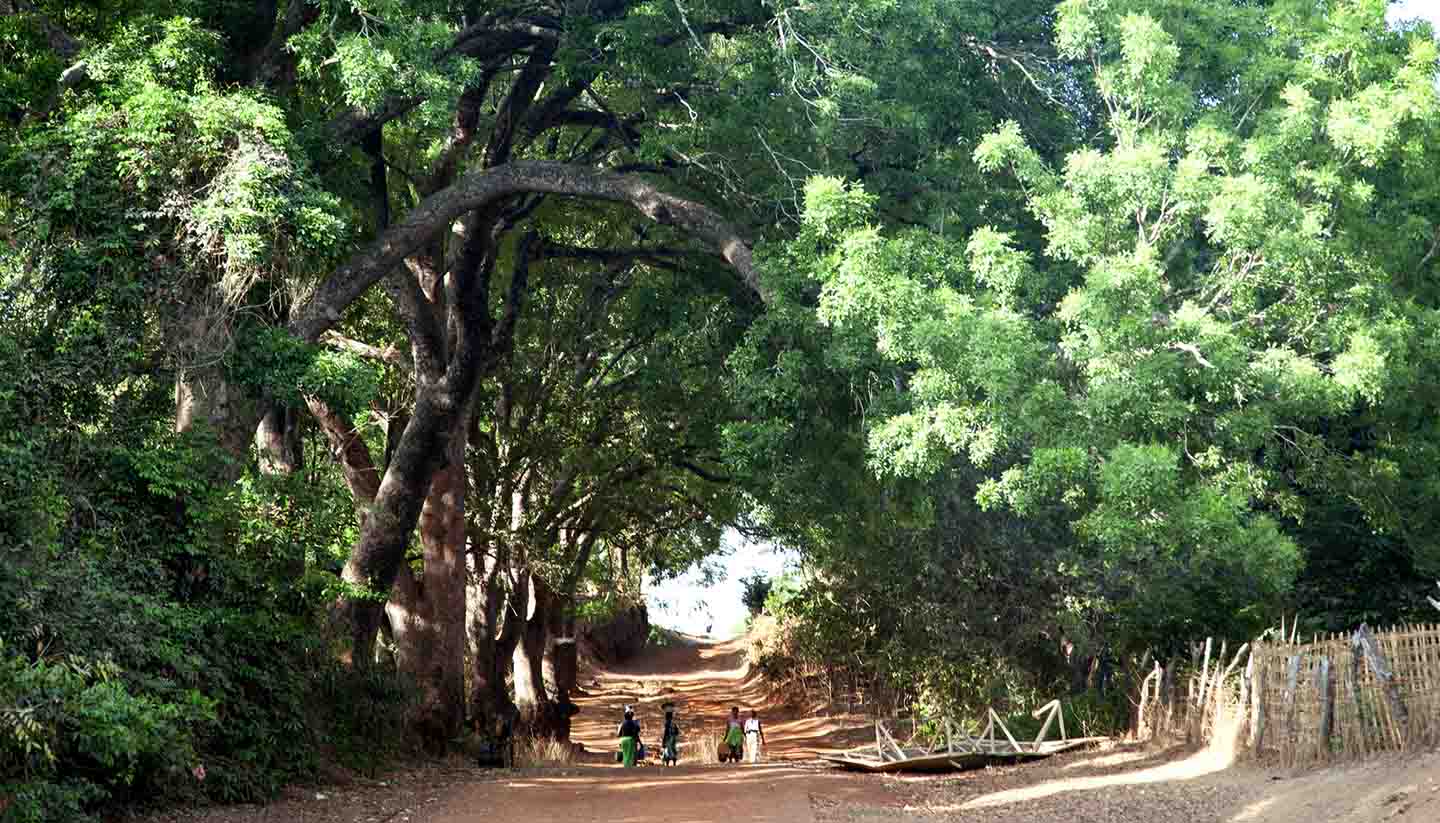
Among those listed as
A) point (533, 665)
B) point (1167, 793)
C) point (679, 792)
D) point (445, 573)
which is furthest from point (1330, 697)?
point (533, 665)

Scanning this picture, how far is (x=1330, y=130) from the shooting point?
1576cm

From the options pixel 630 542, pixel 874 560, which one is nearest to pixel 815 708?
pixel 630 542

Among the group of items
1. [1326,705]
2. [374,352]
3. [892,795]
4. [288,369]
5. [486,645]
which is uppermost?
[374,352]

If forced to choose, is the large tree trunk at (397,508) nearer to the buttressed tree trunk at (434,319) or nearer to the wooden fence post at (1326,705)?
the buttressed tree trunk at (434,319)

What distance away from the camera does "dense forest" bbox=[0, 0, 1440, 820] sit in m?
13.4

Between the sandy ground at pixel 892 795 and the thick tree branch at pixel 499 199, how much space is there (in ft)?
16.3

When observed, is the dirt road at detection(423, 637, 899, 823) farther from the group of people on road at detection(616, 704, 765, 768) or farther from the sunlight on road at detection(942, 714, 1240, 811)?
the sunlight on road at detection(942, 714, 1240, 811)

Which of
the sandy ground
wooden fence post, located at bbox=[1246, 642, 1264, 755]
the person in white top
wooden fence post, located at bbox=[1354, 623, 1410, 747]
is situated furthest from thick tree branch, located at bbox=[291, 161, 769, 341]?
the person in white top

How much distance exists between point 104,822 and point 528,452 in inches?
509

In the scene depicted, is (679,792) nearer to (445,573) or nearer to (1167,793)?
(1167,793)

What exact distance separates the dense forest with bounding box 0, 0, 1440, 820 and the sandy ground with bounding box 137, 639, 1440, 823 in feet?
3.43

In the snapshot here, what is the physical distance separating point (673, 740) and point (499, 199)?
31.5 feet

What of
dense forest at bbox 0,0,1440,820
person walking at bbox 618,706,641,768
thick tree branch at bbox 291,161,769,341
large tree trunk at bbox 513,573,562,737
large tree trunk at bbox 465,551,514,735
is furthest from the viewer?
large tree trunk at bbox 513,573,562,737

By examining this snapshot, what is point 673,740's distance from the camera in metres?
23.1
